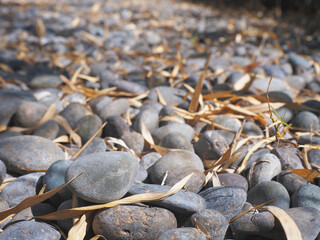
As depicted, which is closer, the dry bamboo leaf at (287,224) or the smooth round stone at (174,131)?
the dry bamboo leaf at (287,224)

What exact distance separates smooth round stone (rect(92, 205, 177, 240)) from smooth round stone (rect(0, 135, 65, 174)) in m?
0.45

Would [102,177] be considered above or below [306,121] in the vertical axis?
above

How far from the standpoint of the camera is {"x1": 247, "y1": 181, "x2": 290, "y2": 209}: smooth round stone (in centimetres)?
116

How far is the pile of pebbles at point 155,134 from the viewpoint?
3.52ft

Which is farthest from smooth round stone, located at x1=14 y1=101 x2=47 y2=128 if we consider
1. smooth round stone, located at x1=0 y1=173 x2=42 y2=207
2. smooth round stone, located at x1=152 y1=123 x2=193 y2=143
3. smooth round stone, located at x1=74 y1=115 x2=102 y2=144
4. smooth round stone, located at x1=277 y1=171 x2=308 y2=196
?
smooth round stone, located at x1=277 y1=171 x2=308 y2=196

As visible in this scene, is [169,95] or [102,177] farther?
[169,95]

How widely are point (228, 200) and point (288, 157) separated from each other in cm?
45

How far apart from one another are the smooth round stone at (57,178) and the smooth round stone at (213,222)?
0.46 metres

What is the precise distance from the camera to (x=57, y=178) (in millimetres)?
1222

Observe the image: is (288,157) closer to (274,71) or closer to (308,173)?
(308,173)

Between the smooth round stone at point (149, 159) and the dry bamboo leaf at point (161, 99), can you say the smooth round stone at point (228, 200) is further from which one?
the dry bamboo leaf at point (161, 99)

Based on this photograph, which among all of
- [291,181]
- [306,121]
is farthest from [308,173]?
[306,121]

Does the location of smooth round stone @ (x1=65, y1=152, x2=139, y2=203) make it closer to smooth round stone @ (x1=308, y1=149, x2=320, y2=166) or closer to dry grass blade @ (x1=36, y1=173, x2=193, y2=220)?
dry grass blade @ (x1=36, y1=173, x2=193, y2=220)

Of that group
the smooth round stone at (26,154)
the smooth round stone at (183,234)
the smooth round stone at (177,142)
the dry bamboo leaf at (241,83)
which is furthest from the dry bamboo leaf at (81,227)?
the dry bamboo leaf at (241,83)
